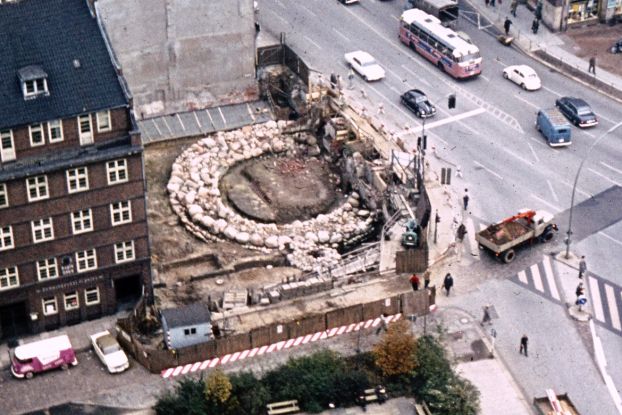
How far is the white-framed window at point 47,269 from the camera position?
105 metres

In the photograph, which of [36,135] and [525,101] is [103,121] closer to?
[36,135]

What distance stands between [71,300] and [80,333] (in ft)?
8.45

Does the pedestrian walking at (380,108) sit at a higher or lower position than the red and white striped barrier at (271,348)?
higher

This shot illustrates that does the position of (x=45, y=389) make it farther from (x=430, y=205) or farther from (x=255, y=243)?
(x=430, y=205)

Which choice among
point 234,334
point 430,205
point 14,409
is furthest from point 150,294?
point 430,205

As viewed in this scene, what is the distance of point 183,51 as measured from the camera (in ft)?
448

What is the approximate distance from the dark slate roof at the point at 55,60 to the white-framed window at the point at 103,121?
689mm

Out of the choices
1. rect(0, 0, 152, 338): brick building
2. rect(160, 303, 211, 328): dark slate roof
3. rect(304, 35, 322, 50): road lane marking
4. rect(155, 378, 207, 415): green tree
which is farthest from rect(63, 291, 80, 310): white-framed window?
rect(304, 35, 322, 50): road lane marking

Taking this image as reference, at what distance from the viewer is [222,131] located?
135875 millimetres

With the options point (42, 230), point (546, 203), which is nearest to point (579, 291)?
point (546, 203)

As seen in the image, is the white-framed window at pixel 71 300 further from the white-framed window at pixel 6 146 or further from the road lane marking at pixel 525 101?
the road lane marking at pixel 525 101

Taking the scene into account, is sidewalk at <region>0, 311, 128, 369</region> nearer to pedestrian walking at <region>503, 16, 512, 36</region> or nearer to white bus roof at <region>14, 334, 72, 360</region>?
white bus roof at <region>14, 334, 72, 360</region>

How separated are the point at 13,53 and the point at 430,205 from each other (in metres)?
38.0

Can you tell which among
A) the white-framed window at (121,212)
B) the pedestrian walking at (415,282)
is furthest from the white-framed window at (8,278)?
the pedestrian walking at (415,282)
